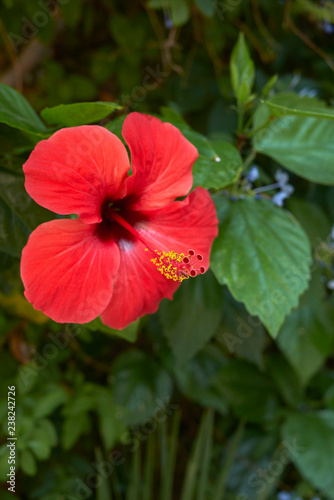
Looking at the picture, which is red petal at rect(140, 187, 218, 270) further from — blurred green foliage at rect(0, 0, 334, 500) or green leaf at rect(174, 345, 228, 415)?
green leaf at rect(174, 345, 228, 415)

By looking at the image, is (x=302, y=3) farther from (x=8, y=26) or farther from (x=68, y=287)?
(x=68, y=287)

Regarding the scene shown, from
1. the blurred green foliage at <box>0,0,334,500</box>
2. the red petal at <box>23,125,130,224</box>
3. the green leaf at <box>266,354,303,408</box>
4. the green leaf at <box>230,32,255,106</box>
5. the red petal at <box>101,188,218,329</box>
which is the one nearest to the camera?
the red petal at <box>23,125,130,224</box>

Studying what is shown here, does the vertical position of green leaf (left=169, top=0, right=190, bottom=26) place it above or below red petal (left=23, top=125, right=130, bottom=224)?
above

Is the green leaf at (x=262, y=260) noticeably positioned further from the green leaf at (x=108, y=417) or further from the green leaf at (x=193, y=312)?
the green leaf at (x=108, y=417)

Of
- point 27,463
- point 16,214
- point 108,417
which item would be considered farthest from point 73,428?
point 16,214

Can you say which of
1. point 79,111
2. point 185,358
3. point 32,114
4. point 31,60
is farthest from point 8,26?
point 185,358

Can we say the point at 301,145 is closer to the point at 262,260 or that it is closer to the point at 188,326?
the point at 262,260

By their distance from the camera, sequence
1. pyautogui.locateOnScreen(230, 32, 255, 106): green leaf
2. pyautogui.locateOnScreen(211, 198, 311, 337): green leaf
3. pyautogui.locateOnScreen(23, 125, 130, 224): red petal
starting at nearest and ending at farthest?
1. pyautogui.locateOnScreen(23, 125, 130, 224): red petal
2. pyautogui.locateOnScreen(211, 198, 311, 337): green leaf
3. pyautogui.locateOnScreen(230, 32, 255, 106): green leaf

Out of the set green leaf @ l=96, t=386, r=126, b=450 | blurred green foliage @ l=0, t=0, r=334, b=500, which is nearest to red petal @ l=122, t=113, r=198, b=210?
blurred green foliage @ l=0, t=0, r=334, b=500

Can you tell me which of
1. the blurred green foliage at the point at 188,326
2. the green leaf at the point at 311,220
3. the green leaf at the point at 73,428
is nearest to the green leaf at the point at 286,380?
the blurred green foliage at the point at 188,326
